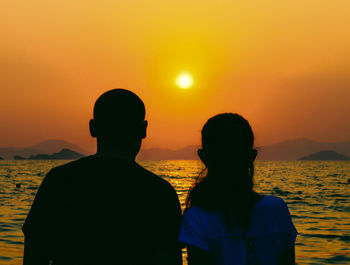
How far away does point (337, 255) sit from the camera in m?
11.8

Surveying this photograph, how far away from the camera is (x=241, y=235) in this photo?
8.05 feet

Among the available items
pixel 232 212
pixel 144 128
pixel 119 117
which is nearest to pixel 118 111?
pixel 119 117

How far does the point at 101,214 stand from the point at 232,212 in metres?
0.77

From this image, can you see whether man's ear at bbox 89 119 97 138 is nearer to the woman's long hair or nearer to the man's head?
the man's head

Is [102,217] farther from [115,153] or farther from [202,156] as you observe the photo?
[202,156]

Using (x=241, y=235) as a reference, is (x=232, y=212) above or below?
above

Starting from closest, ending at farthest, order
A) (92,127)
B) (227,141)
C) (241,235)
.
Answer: (241,235), (227,141), (92,127)

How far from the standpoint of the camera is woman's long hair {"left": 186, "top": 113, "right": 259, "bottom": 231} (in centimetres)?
254

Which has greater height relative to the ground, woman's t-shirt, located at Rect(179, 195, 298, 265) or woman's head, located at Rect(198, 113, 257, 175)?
woman's head, located at Rect(198, 113, 257, 175)

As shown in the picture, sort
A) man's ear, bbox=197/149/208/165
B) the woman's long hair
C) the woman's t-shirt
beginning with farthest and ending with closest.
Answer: man's ear, bbox=197/149/208/165 < the woman's long hair < the woman's t-shirt

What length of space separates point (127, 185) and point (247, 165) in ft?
2.49

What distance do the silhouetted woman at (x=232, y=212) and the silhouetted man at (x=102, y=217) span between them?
18 cm

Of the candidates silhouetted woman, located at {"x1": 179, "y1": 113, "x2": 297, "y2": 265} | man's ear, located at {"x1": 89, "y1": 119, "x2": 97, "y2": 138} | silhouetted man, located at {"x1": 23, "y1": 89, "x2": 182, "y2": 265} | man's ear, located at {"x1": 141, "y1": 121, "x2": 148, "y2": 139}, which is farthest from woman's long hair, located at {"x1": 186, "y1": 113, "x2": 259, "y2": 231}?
man's ear, located at {"x1": 89, "y1": 119, "x2": 97, "y2": 138}

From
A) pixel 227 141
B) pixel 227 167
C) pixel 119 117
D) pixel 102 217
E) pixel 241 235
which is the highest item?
Result: pixel 119 117
